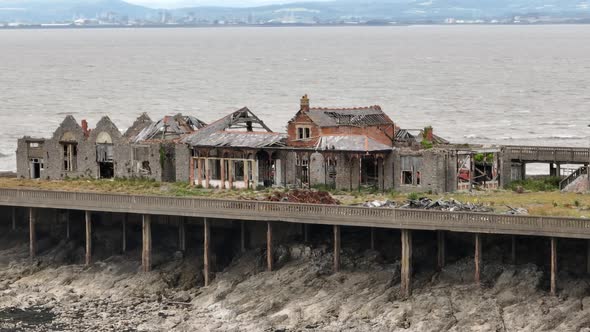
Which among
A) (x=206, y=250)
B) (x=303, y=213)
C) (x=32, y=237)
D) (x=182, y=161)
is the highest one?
(x=182, y=161)

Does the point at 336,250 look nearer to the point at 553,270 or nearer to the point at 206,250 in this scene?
the point at 206,250

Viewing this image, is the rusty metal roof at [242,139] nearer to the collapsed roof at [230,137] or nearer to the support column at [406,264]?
the collapsed roof at [230,137]

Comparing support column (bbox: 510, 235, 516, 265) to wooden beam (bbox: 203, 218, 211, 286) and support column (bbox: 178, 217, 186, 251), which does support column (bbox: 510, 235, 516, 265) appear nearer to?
wooden beam (bbox: 203, 218, 211, 286)

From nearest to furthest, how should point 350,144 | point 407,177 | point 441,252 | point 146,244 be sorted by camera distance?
point 441,252 → point 146,244 → point 407,177 → point 350,144

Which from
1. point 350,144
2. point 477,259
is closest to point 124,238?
point 350,144

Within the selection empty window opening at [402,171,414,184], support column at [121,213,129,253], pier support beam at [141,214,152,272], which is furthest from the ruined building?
pier support beam at [141,214,152,272]

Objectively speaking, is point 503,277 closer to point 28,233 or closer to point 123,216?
point 123,216
